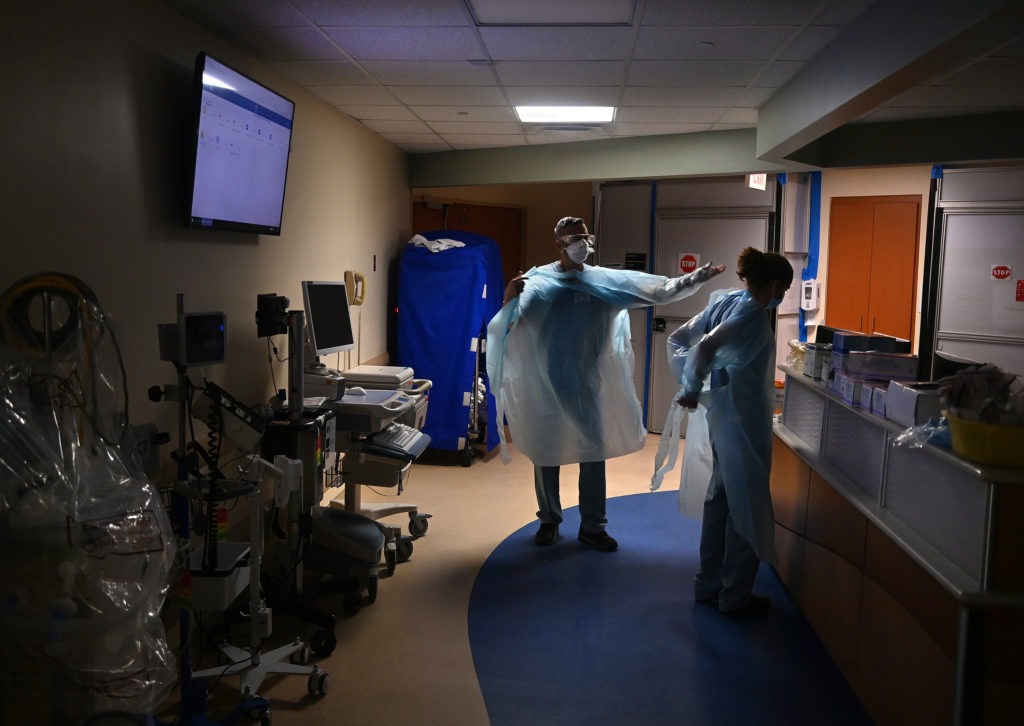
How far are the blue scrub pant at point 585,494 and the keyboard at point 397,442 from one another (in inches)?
24.7

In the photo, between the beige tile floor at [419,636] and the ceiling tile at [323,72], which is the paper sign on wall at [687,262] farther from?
the ceiling tile at [323,72]

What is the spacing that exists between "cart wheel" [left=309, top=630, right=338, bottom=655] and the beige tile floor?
A: 0.03m

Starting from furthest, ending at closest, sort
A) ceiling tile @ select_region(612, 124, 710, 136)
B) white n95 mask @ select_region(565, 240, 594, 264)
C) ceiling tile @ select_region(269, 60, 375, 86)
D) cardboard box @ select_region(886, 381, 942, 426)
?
1. ceiling tile @ select_region(612, 124, 710, 136)
2. white n95 mask @ select_region(565, 240, 594, 264)
3. ceiling tile @ select_region(269, 60, 375, 86)
4. cardboard box @ select_region(886, 381, 942, 426)

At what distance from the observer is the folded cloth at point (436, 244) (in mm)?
5242

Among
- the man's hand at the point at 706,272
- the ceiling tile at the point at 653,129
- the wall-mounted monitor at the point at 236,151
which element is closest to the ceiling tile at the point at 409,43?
the wall-mounted monitor at the point at 236,151

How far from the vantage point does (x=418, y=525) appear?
12.5 feet


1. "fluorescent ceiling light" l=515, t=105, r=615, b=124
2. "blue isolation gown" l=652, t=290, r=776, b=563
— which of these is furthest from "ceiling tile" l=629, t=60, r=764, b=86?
"blue isolation gown" l=652, t=290, r=776, b=563

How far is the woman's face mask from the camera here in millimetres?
3557

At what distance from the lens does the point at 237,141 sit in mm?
2863

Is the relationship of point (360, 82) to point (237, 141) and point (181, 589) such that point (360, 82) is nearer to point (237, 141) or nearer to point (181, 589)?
point (237, 141)

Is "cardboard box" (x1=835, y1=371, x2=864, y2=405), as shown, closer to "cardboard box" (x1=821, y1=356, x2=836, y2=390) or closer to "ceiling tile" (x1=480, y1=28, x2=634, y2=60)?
"cardboard box" (x1=821, y1=356, x2=836, y2=390)

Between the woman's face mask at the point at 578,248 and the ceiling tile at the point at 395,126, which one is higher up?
the ceiling tile at the point at 395,126

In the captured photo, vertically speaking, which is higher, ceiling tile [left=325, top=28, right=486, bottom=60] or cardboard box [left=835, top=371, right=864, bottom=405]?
ceiling tile [left=325, top=28, right=486, bottom=60]

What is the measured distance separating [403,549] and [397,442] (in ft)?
1.82
